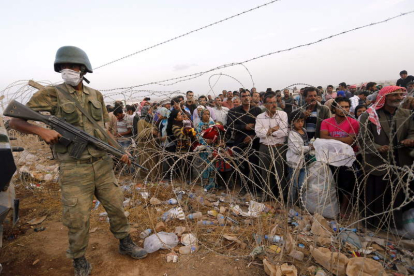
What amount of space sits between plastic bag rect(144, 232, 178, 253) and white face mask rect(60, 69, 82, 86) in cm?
181

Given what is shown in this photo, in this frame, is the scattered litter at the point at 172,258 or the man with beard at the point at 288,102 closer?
the scattered litter at the point at 172,258

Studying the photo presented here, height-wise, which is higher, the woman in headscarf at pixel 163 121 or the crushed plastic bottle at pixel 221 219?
the woman in headscarf at pixel 163 121

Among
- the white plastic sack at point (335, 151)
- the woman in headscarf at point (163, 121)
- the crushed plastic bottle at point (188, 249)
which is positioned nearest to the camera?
the crushed plastic bottle at point (188, 249)

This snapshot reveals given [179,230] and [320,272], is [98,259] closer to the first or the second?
[179,230]

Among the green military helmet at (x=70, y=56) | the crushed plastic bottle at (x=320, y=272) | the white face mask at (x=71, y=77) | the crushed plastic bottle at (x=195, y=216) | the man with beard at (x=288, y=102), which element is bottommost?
the crushed plastic bottle at (x=320, y=272)

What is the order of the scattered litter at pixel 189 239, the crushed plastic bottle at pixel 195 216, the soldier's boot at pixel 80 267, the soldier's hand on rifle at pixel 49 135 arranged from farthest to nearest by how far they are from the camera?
the crushed plastic bottle at pixel 195 216
the scattered litter at pixel 189 239
the soldier's boot at pixel 80 267
the soldier's hand on rifle at pixel 49 135

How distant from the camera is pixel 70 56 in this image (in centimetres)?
219

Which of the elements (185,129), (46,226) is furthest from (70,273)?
(185,129)

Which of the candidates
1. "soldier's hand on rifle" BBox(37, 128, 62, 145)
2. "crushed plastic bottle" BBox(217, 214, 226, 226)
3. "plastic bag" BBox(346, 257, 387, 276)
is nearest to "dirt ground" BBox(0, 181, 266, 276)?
Result: "crushed plastic bottle" BBox(217, 214, 226, 226)

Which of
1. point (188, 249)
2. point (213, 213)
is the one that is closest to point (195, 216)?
point (213, 213)

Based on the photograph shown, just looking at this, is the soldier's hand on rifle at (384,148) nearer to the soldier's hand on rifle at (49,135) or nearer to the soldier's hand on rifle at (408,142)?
the soldier's hand on rifle at (408,142)

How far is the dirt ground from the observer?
2.41 metres

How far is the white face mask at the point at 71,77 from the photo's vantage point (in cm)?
220

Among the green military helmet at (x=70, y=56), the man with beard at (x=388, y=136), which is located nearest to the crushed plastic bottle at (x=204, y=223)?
the man with beard at (x=388, y=136)
